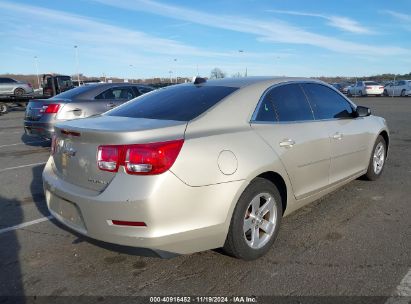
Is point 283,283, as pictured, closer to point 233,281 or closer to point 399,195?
point 233,281

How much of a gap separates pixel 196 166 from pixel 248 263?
107 cm

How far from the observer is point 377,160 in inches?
232

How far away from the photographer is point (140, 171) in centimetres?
280

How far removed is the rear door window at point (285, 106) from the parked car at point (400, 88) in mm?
36874

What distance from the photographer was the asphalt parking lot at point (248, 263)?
3008 millimetres

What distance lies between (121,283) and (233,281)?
0.89 m

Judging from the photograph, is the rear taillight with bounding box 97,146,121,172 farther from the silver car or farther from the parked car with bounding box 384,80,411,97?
the parked car with bounding box 384,80,411,97

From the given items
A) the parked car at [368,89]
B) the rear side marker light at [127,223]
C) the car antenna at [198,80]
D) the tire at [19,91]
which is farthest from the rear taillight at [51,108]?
the parked car at [368,89]

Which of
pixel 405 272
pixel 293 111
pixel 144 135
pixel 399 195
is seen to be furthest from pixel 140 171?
pixel 399 195

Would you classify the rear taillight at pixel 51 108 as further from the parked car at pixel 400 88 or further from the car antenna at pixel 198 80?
the parked car at pixel 400 88

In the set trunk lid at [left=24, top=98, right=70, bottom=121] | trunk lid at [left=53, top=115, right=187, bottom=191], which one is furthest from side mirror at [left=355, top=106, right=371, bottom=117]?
trunk lid at [left=24, top=98, right=70, bottom=121]

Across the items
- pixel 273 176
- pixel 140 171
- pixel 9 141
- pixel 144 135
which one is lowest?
pixel 9 141

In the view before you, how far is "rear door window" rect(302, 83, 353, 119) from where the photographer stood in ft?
14.6

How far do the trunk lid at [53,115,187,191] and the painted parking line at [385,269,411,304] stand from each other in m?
1.94
